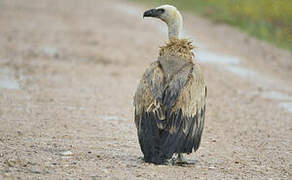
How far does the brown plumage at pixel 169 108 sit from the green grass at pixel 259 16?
11769 mm

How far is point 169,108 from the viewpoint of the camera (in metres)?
6.02

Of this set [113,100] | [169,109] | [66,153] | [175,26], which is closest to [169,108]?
[169,109]

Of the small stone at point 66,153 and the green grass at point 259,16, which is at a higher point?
the green grass at point 259,16

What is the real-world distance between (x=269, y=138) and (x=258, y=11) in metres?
15.6

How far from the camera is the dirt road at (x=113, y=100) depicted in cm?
624

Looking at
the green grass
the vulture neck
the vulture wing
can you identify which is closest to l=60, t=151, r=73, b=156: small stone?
the vulture wing

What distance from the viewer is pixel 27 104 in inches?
389

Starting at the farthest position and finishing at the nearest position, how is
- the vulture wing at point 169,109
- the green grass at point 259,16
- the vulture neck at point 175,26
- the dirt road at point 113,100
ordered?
the green grass at point 259,16
the vulture neck at point 175,26
the dirt road at point 113,100
the vulture wing at point 169,109

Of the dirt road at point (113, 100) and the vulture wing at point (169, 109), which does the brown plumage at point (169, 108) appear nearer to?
the vulture wing at point (169, 109)

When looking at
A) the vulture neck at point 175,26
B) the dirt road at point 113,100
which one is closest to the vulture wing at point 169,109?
the dirt road at point 113,100

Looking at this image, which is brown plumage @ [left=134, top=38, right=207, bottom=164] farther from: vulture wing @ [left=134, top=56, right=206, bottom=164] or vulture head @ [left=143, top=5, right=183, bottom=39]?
vulture head @ [left=143, top=5, right=183, bottom=39]

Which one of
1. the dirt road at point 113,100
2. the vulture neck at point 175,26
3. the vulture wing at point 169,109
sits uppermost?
the vulture neck at point 175,26

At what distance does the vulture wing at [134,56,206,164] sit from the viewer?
6016mm

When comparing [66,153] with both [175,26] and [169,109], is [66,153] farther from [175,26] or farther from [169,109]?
[175,26]
